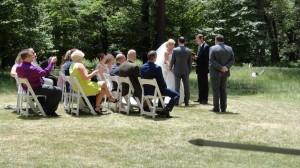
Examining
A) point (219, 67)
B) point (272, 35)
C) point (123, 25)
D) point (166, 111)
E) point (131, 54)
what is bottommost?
point (166, 111)

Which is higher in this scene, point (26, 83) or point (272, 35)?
point (272, 35)

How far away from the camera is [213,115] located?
10.6 metres

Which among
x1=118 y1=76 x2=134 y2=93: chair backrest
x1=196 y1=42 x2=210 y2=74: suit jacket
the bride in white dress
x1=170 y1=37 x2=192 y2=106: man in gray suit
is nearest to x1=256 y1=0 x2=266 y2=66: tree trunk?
x1=196 y1=42 x2=210 y2=74: suit jacket

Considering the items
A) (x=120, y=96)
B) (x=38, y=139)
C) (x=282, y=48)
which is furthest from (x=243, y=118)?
(x=282, y=48)

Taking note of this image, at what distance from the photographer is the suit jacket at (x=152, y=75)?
10141mm

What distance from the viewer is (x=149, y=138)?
763 centimetres

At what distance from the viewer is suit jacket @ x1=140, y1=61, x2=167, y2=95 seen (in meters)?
10.1

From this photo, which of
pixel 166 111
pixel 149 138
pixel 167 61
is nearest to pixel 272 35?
pixel 167 61

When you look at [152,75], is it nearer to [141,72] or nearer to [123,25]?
[141,72]

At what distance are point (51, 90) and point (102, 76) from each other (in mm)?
2619

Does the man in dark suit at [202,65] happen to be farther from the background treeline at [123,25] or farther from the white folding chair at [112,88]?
the background treeline at [123,25]

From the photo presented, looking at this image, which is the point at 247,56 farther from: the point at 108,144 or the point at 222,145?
the point at 222,145

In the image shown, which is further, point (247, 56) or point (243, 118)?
point (247, 56)

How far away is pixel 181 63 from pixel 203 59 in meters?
0.86
